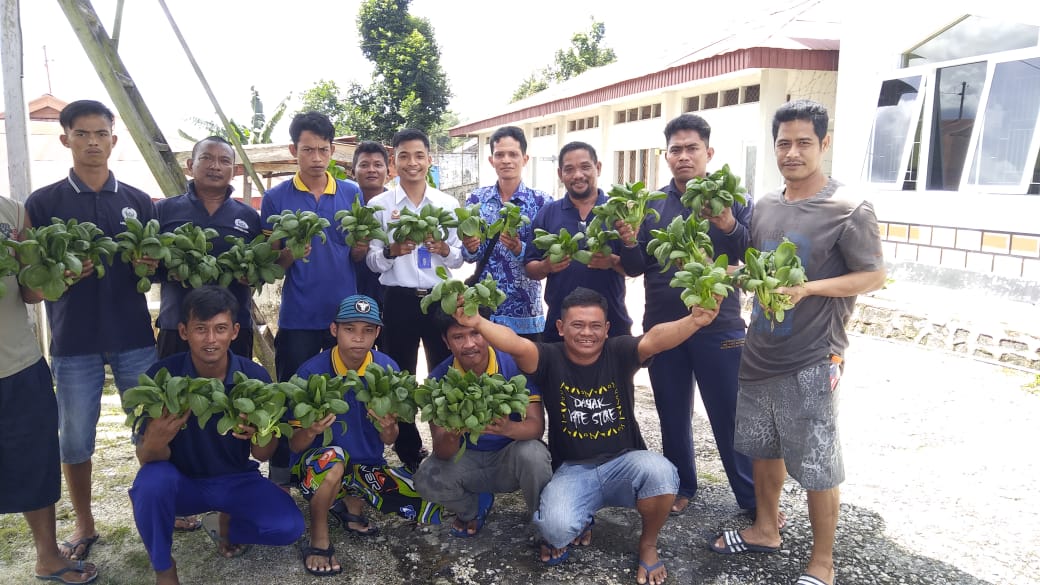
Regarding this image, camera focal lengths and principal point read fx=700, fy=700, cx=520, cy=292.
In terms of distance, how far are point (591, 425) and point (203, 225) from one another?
247 cm

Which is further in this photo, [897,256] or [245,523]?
[897,256]

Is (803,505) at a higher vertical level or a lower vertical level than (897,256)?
lower

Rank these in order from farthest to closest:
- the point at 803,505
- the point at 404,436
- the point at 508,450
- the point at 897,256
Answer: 1. the point at 897,256
2. the point at 404,436
3. the point at 803,505
4. the point at 508,450

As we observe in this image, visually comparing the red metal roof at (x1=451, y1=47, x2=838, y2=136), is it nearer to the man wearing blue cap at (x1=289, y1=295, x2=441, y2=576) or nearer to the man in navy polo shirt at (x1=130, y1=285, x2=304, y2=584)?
the man wearing blue cap at (x1=289, y1=295, x2=441, y2=576)

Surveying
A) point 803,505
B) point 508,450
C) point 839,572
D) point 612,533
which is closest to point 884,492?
point 803,505

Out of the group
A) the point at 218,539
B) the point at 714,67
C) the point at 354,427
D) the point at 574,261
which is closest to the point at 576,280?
the point at 574,261

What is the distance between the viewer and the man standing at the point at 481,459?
362 centimetres

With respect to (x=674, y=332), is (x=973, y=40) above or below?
above

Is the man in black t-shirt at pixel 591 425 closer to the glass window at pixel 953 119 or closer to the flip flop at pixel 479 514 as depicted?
the flip flop at pixel 479 514

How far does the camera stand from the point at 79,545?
3652 millimetres

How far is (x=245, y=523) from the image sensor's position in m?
3.45

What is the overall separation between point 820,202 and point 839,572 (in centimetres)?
184

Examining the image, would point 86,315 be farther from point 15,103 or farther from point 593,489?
point 593,489

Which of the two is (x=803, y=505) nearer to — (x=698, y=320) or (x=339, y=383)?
(x=698, y=320)
